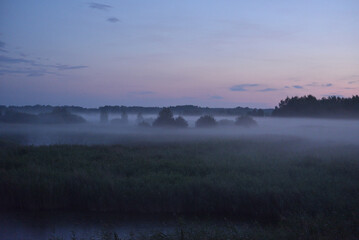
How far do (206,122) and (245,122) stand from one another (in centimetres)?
691

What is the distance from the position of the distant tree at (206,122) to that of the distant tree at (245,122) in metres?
4.22

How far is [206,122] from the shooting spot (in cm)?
5716

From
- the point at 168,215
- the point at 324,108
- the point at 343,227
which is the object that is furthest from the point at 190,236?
the point at 324,108

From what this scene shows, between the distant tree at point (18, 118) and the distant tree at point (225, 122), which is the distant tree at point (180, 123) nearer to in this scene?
the distant tree at point (225, 122)

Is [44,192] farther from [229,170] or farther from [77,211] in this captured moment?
[229,170]

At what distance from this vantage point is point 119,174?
14.7 meters

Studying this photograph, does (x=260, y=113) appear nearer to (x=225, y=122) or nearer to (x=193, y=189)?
(x=225, y=122)

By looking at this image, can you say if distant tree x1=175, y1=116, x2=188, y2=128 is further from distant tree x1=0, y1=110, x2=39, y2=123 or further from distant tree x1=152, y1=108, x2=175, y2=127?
distant tree x1=0, y1=110, x2=39, y2=123

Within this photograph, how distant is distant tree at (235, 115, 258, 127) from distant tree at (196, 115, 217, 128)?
166 inches

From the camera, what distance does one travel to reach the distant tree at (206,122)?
56.4m

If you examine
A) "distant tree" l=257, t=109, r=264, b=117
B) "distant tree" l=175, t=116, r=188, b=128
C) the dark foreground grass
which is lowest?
the dark foreground grass

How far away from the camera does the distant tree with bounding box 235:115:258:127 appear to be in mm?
54947

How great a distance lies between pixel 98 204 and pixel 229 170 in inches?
248

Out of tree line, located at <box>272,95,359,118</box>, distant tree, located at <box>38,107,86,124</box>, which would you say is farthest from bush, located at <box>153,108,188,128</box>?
tree line, located at <box>272,95,359,118</box>
